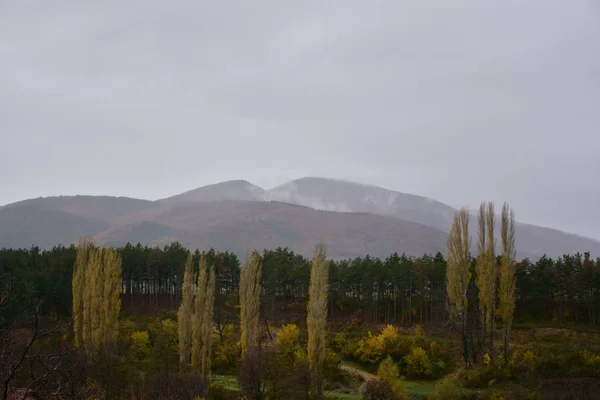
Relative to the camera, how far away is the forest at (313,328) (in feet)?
70.4

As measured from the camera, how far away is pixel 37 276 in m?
44.1

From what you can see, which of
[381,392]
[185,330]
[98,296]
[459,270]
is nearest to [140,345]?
[98,296]

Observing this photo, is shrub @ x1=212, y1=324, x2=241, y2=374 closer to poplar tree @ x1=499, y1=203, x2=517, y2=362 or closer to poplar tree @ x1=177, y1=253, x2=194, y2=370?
poplar tree @ x1=177, y1=253, x2=194, y2=370

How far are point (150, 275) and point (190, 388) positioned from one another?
35815 millimetres

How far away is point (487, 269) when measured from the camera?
31.0 m

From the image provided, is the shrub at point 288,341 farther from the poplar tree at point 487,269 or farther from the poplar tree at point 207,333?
the poplar tree at point 487,269

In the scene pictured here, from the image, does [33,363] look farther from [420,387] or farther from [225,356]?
[225,356]

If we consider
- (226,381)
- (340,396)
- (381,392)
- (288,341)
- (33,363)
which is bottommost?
(226,381)

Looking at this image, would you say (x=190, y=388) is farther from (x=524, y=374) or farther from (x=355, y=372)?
(x=524, y=374)

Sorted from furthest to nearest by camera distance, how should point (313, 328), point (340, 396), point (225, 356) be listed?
point (225, 356)
point (313, 328)
point (340, 396)

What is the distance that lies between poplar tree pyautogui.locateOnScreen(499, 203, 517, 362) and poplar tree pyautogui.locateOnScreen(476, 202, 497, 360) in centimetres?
55

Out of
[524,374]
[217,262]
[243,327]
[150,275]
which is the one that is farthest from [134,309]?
[524,374]

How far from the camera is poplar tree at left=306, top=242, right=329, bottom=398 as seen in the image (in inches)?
A: 979

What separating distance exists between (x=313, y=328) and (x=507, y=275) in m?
13.3
